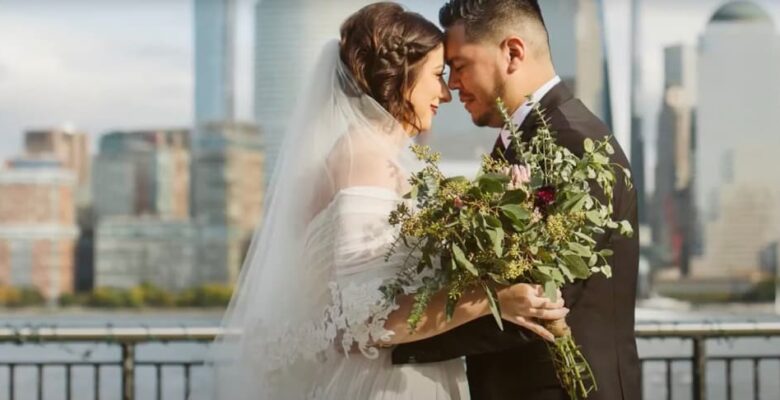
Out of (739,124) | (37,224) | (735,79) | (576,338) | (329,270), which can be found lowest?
(37,224)


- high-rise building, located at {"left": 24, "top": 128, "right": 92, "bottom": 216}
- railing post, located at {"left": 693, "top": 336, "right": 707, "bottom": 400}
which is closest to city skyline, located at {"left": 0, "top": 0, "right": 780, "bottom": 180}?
high-rise building, located at {"left": 24, "top": 128, "right": 92, "bottom": 216}

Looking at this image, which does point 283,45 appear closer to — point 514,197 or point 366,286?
point 366,286

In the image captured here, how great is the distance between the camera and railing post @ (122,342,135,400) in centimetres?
419

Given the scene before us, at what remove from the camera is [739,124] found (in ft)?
295

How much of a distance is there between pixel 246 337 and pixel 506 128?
0.71 m

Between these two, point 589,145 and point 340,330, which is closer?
point 589,145

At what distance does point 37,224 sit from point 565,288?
7823 centimetres

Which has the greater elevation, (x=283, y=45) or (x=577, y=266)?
(x=283, y=45)

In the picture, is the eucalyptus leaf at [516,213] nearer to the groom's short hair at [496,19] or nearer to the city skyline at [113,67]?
the groom's short hair at [496,19]

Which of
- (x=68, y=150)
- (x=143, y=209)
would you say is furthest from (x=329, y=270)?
(x=68, y=150)

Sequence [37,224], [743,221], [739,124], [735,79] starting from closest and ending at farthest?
[37,224] < [743,221] < [735,79] < [739,124]

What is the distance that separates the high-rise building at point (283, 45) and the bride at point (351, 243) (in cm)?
7578

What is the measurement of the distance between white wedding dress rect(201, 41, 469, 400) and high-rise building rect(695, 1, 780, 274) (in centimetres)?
8128

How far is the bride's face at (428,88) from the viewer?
2297 mm
